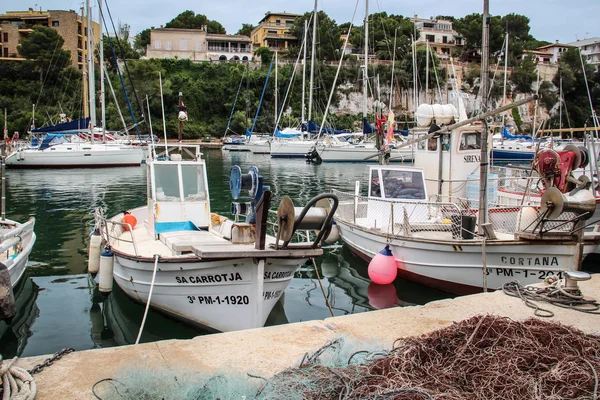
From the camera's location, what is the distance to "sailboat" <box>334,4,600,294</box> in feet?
28.8

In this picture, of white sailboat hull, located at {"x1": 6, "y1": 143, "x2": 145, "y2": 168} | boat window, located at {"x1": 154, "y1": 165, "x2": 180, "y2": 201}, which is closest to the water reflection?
boat window, located at {"x1": 154, "y1": 165, "x2": 180, "y2": 201}

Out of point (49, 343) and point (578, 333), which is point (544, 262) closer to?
point (578, 333)

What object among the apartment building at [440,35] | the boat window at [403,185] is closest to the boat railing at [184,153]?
the boat window at [403,185]

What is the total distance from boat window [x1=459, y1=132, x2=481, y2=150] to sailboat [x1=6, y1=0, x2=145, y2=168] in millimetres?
31379

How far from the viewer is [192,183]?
10.6 meters

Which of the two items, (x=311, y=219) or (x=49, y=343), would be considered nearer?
(x=311, y=219)

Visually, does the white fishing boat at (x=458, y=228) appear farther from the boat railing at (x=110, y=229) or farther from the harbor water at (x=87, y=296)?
the boat railing at (x=110, y=229)

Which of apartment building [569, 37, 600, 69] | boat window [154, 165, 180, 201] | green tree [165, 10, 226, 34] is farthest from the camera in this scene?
apartment building [569, 37, 600, 69]

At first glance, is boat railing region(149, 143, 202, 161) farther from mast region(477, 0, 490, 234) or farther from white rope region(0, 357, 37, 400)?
white rope region(0, 357, 37, 400)

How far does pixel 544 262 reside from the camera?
9078 millimetres

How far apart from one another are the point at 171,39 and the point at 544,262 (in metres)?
87.6

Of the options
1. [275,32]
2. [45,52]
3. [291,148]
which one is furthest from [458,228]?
[275,32]

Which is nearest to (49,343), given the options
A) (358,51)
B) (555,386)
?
(555,386)

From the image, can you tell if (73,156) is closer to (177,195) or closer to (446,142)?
(177,195)
